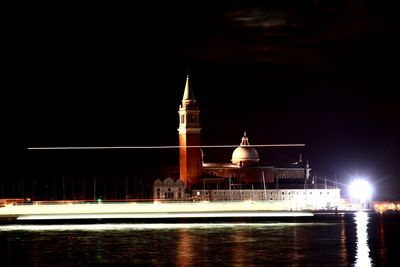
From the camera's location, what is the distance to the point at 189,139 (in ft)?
361

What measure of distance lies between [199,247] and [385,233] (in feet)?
52.4

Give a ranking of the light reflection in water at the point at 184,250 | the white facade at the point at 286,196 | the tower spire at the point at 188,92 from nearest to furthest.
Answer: the light reflection in water at the point at 184,250 → the tower spire at the point at 188,92 → the white facade at the point at 286,196

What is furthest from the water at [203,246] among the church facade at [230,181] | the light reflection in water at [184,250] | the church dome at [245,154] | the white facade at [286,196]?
the church dome at [245,154]

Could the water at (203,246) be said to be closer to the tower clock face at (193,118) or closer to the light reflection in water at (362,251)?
the light reflection in water at (362,251)

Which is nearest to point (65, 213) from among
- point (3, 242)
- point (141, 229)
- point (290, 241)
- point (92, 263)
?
point (141, 229)

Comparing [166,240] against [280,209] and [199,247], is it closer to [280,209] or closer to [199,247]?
[199,247]

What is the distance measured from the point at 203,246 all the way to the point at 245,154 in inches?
3110

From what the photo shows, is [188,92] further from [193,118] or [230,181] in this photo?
[230,181]

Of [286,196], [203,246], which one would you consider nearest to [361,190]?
[286,196]

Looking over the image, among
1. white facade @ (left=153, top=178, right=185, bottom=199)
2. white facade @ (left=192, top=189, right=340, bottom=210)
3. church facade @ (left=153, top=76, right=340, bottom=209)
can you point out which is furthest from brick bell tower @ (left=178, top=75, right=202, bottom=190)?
white facade @ (left=192, top=189, right=340, bottom=210)

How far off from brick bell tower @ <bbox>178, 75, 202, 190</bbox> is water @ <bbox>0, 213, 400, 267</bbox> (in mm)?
52023

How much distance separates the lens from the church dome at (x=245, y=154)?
12025 centimetres

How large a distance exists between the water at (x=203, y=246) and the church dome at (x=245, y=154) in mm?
62352

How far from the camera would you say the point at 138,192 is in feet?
387
